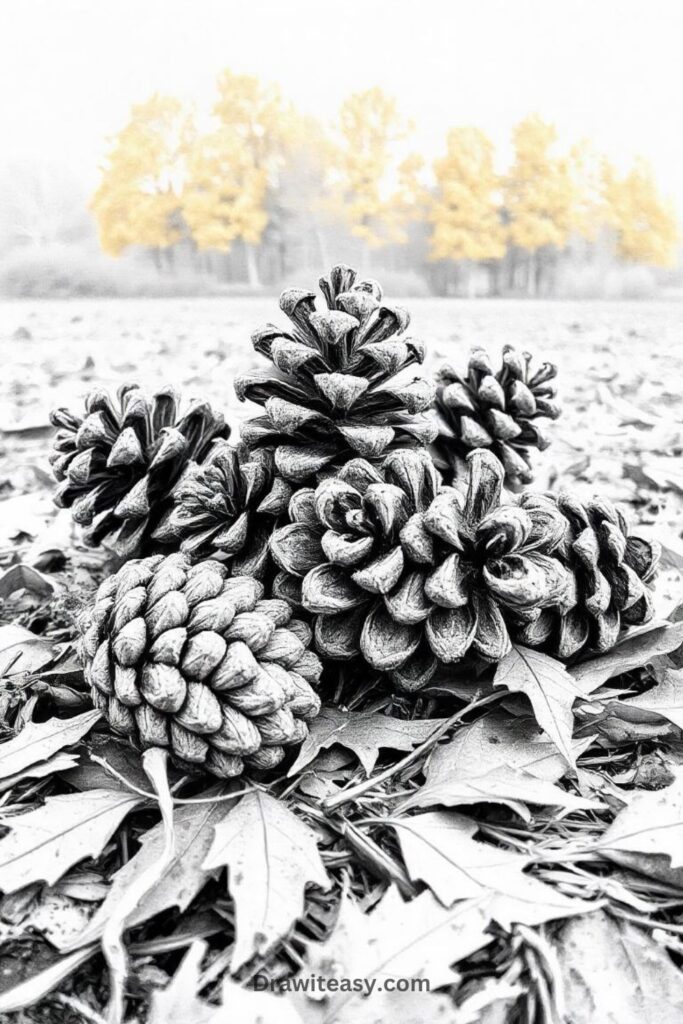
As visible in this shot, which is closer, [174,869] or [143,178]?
[174,869]

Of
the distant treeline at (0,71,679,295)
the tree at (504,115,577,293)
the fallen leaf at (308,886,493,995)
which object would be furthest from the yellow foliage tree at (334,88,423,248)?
the fallen leaf at (308,886,493,995)

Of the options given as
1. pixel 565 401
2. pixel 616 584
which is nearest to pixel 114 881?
pixel 616 584

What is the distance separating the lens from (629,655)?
565mm

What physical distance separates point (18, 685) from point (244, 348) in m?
1.33

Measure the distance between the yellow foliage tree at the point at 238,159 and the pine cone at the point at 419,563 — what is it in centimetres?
206

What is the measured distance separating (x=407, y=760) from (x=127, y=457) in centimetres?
32

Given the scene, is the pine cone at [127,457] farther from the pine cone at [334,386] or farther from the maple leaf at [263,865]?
the maple leaf at [263,865]

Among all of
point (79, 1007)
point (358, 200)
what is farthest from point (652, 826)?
point (358, 200)

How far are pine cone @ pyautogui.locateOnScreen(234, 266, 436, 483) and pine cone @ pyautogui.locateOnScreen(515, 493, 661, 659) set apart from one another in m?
0.12

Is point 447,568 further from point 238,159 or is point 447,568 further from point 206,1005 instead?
point 238,159

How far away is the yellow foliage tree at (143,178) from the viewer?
2.33 meters

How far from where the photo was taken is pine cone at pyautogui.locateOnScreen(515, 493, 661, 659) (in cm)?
52

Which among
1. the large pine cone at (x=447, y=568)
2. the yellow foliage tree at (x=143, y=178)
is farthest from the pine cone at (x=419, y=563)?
the yellow foliage tree at (x=143, y=178)

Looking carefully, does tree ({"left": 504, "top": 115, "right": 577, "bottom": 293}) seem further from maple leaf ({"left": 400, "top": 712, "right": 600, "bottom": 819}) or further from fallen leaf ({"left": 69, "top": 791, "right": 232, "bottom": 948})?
fallen leaf ({"left": 69, "top": 791, "right": 232, "bottom": 948})
